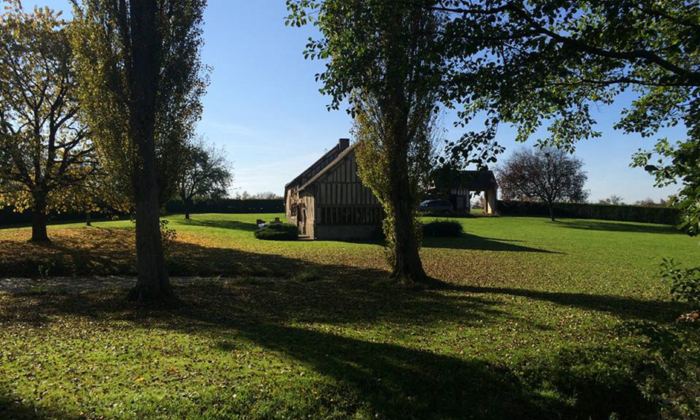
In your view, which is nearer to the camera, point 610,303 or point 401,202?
point 610,303

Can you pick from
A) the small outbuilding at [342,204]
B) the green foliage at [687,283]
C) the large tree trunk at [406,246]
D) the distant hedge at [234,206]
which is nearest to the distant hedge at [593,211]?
the small outbuilding at [342,204]

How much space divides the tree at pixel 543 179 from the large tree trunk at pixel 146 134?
146ft

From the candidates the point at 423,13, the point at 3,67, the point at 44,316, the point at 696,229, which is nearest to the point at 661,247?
the point at 423,13

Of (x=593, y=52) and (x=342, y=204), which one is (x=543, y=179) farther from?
(x=593, y=52)

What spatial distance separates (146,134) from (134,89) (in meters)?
0.99

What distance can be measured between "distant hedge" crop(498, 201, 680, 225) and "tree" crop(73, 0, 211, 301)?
47.7 metres

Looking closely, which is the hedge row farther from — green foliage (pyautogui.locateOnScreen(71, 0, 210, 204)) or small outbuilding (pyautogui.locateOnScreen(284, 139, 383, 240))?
green foliage (pyautogui.locateOnScreen(71, 0, 210, 204))

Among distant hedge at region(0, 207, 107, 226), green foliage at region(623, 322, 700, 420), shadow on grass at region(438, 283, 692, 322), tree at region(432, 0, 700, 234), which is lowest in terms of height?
shadow on grass at region(438, 283, 692, 322)

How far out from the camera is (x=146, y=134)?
9.02m

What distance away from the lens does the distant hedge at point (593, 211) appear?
153ft

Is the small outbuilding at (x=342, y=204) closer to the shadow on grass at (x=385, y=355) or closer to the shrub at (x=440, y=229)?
the shrub at (x=440, y=229)

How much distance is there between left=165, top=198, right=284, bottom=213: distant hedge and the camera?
54.6 metres

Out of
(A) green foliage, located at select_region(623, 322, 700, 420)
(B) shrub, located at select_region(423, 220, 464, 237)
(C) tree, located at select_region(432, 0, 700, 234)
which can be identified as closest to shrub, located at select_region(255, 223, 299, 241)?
(B) shrub, located at select_region(423, 220, 464, 237)

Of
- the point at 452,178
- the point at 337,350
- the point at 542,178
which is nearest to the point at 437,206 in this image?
the point at 542,178
